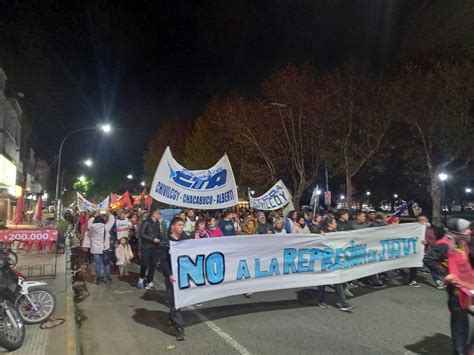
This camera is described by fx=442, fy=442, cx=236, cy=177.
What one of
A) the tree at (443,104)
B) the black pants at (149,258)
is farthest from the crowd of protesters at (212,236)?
the tree at (443,104)

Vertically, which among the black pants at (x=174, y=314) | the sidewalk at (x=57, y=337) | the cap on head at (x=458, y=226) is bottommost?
the sidewalk at (x=57, y=337)

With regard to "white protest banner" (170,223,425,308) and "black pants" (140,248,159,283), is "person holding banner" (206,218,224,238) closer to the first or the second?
"black pants" (140,248,159,283)

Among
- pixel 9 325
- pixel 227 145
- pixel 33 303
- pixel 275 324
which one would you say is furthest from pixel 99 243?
pixel 227 145

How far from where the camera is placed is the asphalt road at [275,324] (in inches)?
229

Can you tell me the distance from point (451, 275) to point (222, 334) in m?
3.20

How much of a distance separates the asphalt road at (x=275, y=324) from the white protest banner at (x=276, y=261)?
1.69 ft

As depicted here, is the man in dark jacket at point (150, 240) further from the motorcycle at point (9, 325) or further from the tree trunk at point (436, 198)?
the tree trunk at point (436, 198)

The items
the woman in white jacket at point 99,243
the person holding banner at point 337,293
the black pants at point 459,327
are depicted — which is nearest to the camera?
the black pants at point 459,327

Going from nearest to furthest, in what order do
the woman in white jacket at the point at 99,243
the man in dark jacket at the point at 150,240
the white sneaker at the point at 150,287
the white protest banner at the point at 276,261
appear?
the white protest banner at the point at 276,261
the man in dark jacket at the point at 150,240
the white sneaker at the point at 150,287
the woman in white jacket at the point at 99,243

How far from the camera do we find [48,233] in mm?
11117

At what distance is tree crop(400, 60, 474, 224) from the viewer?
22.7m

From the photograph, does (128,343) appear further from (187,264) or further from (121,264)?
(121,264)

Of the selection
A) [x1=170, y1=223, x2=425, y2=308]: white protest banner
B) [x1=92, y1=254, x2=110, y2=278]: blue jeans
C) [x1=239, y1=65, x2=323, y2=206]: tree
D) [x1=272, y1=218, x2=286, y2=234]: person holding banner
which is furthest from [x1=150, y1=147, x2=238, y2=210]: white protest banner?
[x1=239, y1=65, x2=323, y2=206]: tree

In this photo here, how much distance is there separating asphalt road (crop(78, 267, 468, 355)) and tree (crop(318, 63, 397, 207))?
691 inches
